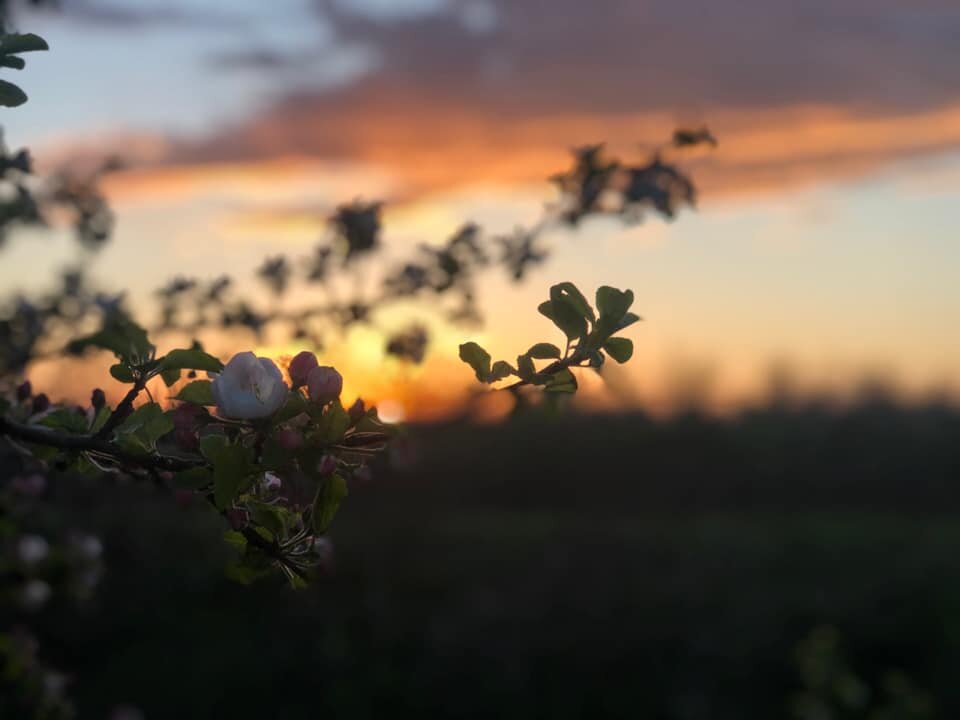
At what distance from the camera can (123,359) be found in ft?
4.67

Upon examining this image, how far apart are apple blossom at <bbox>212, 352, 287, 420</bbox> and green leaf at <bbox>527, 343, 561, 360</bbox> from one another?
299 mm

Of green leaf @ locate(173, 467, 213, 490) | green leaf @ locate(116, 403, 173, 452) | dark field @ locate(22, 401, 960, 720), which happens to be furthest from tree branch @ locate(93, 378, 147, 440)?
dark field @ locate(22, 401, 960, 720)

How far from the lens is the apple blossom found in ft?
4.04

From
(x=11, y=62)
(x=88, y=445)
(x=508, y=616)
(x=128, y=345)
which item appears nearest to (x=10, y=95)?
(x=11, y=62)

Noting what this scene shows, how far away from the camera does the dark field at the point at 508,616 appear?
24.8 feet

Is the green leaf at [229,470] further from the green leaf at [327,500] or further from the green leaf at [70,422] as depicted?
the green leaf at [70,422]

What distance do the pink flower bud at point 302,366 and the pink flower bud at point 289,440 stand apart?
71 mm

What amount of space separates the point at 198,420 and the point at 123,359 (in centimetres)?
15

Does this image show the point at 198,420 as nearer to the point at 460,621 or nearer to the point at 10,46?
the point at 10,46

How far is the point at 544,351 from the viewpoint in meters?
1.37

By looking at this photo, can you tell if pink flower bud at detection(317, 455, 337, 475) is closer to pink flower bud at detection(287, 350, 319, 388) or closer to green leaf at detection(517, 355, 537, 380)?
pink flower bud at detection(287, 350, 319, 388)

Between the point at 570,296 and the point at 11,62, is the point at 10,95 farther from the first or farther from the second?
the point at 570,296

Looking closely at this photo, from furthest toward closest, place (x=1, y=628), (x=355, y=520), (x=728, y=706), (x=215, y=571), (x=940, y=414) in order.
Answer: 1. (x=940, y=414)
2. (x=355, y=520)
3. (x=215, y=571)
4. (x=728, y=706)
5. (x=1, y=628)

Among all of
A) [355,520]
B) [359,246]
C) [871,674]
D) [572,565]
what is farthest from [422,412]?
[359,246]
